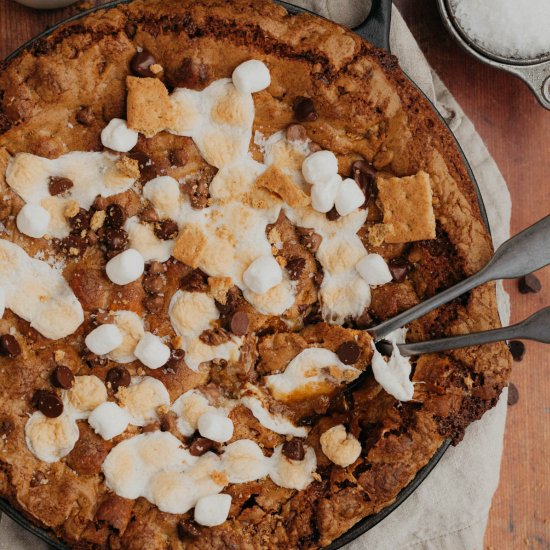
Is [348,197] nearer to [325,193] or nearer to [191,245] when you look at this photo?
[325,193]

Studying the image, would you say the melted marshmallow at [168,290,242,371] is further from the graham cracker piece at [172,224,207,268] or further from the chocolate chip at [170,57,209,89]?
the chocolate chip at [170,57,209,89]

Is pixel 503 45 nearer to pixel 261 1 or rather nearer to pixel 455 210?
pixel 455 210

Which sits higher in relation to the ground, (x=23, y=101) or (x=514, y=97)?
(x=23, y=101)

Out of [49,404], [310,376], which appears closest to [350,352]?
[310,376]

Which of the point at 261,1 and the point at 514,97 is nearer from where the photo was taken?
the point at 261,1

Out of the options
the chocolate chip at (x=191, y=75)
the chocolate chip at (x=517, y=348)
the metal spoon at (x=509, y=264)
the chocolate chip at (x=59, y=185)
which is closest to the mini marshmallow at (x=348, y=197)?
the metal spoon at (x=509, y=264)

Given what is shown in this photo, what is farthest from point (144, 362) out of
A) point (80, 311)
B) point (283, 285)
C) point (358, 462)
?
point (358, 462)

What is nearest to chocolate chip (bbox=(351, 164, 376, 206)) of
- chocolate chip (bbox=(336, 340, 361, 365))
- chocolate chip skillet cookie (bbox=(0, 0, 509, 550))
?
chocolate chip skillet cookie (bbox=(0, 0, 509, 550))

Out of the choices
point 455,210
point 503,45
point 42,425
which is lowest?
point 42,425
